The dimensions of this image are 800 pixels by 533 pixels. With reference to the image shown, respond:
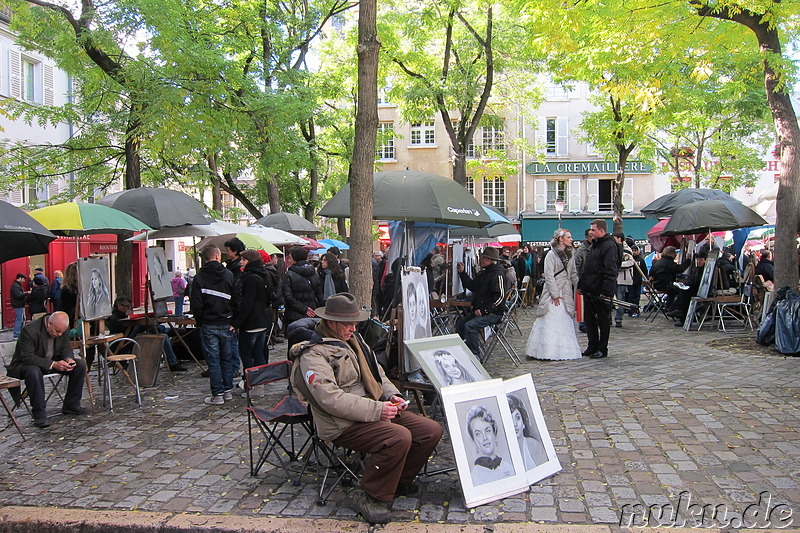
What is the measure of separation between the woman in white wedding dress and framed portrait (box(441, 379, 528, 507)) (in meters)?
5.06

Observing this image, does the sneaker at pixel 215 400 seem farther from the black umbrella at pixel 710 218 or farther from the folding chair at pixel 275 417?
the black umbrella at pixel 710 218

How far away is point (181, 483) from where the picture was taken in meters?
5.05

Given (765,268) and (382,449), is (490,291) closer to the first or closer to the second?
(382,449)

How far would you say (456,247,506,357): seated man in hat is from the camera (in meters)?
9.18

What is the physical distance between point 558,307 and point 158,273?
238 inches

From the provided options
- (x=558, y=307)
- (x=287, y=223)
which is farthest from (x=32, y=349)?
(x=287, y=223)

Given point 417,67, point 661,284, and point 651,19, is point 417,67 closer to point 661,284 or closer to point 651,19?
point 661,284

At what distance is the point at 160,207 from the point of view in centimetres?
976

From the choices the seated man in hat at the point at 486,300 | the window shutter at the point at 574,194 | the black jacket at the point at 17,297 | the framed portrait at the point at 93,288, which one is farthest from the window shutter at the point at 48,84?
the window shutter at the point at 574,194

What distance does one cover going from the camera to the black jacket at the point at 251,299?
8000 millimetres

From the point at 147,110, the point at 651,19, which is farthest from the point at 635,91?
the point at 147,110

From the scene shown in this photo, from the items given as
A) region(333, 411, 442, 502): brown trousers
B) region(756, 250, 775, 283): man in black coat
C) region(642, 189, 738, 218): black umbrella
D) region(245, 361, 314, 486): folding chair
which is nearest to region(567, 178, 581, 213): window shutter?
region(642, 189, 738, 218): black umbrella

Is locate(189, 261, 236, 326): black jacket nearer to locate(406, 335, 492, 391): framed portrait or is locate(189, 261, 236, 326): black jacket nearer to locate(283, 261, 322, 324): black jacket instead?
locate(283, 261, 322, 324): black jacket

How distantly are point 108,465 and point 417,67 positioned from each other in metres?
17.3
